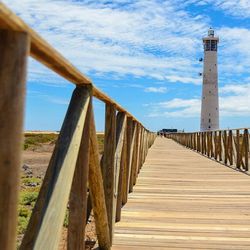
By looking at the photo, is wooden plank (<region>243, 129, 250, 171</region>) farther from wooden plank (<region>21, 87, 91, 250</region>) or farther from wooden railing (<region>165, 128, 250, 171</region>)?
wooden plank (<region>21, 87, 91, 250</region>)

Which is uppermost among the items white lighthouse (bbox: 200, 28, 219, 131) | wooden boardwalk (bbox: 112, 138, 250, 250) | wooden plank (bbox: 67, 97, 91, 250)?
white lighthouse (bbox: 200, 28, 219, 131)

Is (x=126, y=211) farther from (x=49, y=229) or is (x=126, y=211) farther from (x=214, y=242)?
(x=49, y=229)

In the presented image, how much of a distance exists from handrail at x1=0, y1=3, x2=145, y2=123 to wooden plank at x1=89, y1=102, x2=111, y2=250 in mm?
474

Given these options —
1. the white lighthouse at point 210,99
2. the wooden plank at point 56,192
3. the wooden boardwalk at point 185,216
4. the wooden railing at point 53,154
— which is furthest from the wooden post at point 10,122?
the white lighthouse at point 210,99

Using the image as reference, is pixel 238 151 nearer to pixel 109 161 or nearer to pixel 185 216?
pixel 185 216

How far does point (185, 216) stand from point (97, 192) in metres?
2.32

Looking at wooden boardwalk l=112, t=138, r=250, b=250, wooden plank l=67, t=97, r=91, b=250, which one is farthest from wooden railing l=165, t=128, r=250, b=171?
wooden plank l=67, t=97, r=91, b=250

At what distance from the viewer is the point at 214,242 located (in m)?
4.04

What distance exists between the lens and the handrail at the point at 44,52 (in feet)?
4.14

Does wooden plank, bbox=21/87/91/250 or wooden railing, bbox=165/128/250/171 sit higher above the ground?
wooden railing, bbox=165/128/250/171

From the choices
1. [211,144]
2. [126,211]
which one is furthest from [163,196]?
[211,144]

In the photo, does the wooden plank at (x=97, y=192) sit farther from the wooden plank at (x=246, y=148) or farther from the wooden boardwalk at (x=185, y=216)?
the wooden plank at (x=246, y=148)

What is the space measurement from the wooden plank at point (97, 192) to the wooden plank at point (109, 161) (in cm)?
26

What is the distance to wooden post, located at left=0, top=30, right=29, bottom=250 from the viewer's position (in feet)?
4.35
